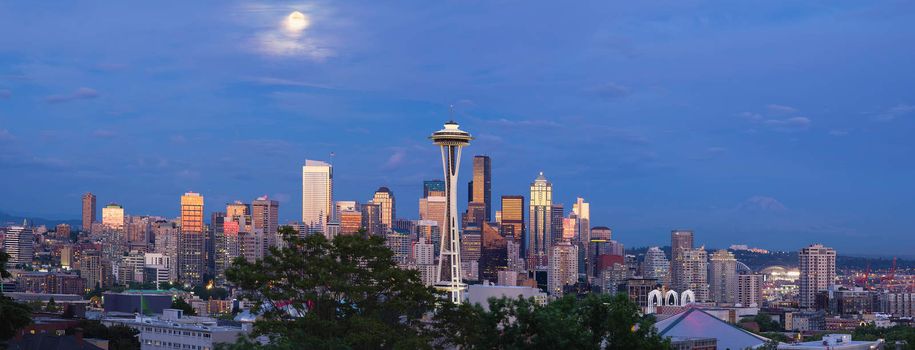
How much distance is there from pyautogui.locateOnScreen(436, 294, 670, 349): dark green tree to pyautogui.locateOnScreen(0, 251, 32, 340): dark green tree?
8859mm

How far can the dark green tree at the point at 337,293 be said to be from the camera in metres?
28.2

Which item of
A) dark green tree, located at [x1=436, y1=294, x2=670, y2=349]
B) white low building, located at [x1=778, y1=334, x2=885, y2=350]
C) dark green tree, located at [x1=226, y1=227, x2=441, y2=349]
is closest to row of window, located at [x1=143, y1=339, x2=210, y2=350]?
white low building, located at [x1=778, y1=334, x2=885, y2=350]

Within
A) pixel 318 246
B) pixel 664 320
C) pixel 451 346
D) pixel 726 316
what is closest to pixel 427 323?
pixel 451 346

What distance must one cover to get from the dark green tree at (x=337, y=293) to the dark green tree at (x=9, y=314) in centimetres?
496

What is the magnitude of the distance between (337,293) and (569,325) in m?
5.90

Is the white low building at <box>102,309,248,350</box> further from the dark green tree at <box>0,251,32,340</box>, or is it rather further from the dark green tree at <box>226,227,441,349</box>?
the dark green tree at <box>0,251,32,340</box>

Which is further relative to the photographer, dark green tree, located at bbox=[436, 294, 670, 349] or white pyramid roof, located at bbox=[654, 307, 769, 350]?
white pyramid roof, located at bbox=[654, 307, 769, 350]

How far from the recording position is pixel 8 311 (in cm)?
2412

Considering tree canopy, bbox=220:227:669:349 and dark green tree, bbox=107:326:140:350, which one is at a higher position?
tree canopy, bbox=220:227:669:349

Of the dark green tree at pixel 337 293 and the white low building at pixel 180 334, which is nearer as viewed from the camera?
the dark green tree at pixel 337 293

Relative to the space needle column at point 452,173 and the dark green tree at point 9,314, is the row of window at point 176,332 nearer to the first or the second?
the space needle column at point 452,173

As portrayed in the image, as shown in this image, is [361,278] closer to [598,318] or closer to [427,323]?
[427,323]

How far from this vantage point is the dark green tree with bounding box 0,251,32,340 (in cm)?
2411

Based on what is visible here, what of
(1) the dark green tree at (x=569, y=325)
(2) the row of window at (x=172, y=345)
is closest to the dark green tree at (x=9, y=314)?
(1) the dark green tree at (x=569, y=325)
